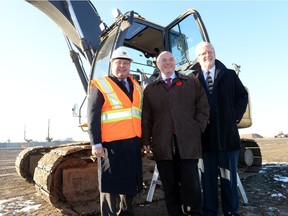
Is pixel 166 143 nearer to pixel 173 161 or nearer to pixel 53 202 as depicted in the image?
pixel 173 161

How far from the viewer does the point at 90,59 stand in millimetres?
6070

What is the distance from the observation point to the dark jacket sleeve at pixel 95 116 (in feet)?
9.15

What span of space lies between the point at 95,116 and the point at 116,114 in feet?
0.68

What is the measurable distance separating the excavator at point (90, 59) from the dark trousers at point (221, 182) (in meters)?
1.67

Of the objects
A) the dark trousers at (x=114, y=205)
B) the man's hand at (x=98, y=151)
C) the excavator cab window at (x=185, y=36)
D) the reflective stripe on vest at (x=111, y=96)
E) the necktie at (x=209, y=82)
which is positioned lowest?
the dark trousers at (x=114, y=205)

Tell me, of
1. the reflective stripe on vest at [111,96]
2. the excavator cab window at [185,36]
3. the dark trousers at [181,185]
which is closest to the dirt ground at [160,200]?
the dark trousers at [181,185]

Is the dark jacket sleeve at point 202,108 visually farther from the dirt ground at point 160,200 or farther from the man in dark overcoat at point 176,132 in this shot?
the dirt ground at point 160,200

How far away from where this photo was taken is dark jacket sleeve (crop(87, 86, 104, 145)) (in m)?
2.79

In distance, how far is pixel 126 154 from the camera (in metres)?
2.82

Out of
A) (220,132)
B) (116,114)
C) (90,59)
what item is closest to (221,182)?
(220,132)

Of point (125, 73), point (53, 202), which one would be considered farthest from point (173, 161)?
point (53, 202)

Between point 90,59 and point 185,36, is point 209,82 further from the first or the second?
point 90,59

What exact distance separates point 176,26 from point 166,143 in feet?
11.4

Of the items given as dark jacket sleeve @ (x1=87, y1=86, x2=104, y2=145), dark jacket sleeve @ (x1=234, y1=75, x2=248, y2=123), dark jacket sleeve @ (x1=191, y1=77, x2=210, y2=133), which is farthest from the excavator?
dark jacket sleeve @ (x1=191, y1=77, x2=210, y2=133)
